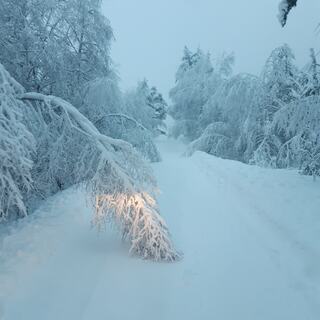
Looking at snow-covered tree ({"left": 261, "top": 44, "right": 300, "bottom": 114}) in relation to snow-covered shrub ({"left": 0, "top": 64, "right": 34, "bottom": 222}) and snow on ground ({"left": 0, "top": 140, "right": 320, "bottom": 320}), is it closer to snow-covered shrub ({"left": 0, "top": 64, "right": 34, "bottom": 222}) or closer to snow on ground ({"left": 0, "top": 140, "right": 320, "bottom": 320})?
snow on ground ({"left": 0, "top": 140, "right": 320, "bottom": 320})

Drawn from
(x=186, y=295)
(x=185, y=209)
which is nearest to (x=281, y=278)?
(x=186, y=295)

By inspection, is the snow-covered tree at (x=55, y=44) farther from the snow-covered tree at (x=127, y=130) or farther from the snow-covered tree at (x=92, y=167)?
the snow-covered tree at (x=92, y=167)

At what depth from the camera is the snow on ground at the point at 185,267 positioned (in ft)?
17.5

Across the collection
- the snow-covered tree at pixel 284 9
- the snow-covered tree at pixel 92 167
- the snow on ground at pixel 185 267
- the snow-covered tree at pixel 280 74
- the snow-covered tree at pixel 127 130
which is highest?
the snow-covered tree at pixel 280 74

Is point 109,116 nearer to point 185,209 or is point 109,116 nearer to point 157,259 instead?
point 185,209

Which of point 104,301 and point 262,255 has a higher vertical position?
point 262,255

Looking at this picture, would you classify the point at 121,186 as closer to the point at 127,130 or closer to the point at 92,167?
the point at 92,167

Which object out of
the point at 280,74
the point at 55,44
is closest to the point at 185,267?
the point at 55,44

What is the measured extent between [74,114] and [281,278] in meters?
4.85

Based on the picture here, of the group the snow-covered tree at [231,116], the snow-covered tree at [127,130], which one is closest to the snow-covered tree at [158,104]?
the snow-covered tree at [231,116]

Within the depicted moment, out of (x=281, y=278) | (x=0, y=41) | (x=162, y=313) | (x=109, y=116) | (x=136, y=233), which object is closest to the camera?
(x=162, y=313)

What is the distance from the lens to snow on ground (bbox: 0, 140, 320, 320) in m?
5.35

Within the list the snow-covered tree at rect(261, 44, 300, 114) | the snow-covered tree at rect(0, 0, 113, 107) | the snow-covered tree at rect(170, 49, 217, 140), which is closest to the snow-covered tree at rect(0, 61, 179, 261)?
the snow-covered tree at rect(0, 0, 113, 107)

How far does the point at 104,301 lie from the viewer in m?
5.61
